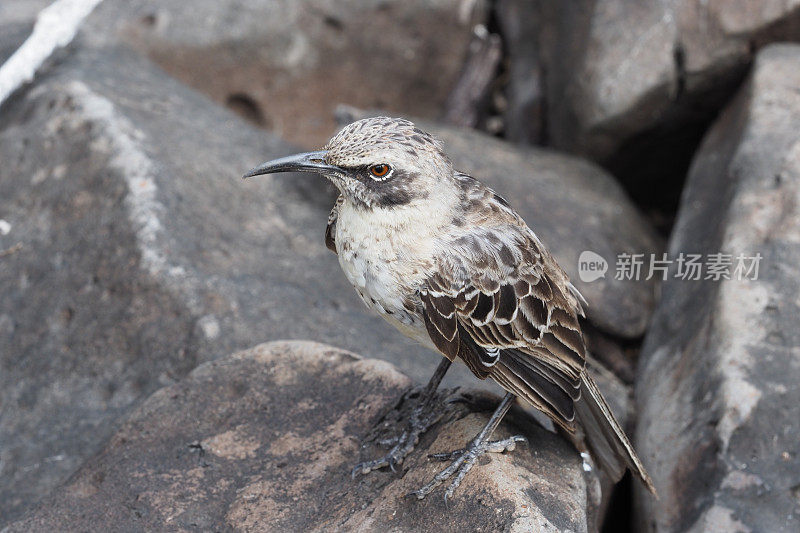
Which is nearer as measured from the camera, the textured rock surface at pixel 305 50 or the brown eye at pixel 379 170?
the brown eye at pixel 379 170

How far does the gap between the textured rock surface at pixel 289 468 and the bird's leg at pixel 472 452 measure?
35 millimetres

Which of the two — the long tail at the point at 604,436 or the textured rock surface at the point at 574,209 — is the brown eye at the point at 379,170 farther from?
the textured rock surface at the point at 574,209

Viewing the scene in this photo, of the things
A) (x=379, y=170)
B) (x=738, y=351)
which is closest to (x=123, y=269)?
(x=379, y=170)

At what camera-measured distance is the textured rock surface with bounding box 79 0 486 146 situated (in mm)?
8617

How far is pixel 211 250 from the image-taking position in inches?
227

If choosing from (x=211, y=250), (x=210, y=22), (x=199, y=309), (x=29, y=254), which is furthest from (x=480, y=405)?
(x=210, y=22)

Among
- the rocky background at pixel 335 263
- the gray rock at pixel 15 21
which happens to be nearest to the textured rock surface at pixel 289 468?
the rocky background at pixel 335 263

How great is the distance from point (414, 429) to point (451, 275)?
32.7 inches

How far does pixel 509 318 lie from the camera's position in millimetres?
3916

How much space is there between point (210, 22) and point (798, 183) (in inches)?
226

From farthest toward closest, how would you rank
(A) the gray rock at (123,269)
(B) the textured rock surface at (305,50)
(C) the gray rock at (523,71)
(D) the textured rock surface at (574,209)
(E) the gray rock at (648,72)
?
(C) the gray rock at (523,71), (B) the textured rock surface at (305,50), (E) the gray rock at (648,72), (D) the textured rock surface at (574,209), (A) the gray rock at (123,269)

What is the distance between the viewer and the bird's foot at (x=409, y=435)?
4.00m

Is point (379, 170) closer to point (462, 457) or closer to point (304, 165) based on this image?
point (304, 165)

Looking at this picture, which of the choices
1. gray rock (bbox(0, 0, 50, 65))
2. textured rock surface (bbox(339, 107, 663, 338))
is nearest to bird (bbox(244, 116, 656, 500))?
textured rock surface (bbox(339, 107, 663, 338))
